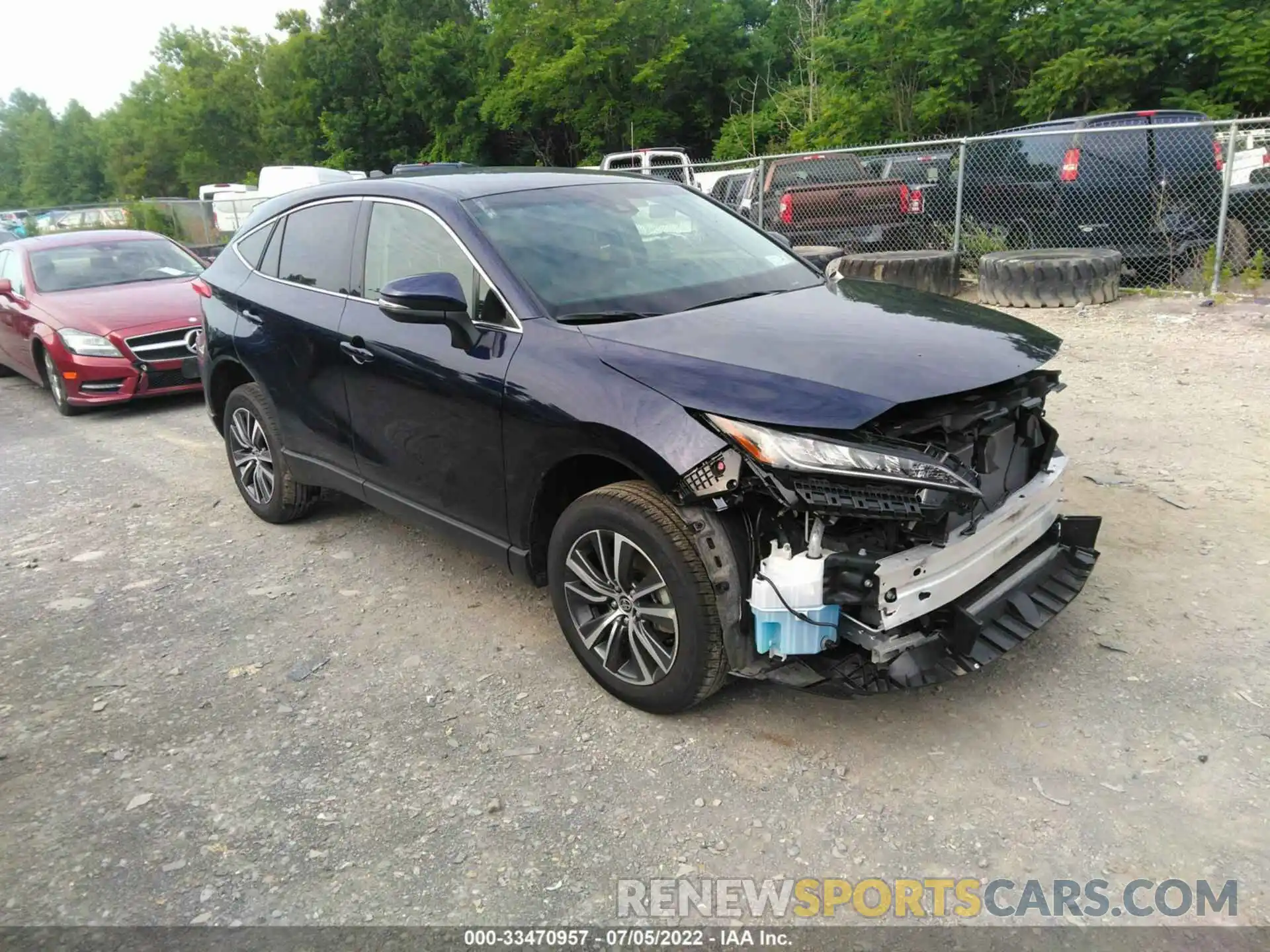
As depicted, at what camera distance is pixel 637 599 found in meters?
3.10

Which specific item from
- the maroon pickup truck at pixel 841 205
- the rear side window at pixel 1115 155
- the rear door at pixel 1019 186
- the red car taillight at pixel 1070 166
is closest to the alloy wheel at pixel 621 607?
the rear side window at pixel 1115 155

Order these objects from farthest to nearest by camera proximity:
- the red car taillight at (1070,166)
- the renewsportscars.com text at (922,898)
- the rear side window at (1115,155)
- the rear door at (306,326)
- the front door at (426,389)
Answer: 1. the red car taillight at (1070,166)
2. the rear side window at (1115,155)
3. the rear door at (306,326)
4. the front door at (426,389)
5. the renewsportscars.com text at (922,898)

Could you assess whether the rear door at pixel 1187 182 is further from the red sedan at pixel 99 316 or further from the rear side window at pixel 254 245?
the red sedan at pixel 99 316

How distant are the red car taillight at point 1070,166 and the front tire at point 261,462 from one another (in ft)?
28.6

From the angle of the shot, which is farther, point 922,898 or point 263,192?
point 263,192

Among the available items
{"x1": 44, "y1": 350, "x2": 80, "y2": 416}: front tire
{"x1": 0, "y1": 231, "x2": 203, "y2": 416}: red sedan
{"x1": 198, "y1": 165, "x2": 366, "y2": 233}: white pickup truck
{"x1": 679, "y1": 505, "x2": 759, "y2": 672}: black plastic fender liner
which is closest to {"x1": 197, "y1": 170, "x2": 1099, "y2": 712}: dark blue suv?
{"x1": 679, "y1": 505, "x2": 759, "y2": 672}: black plastic fender liner

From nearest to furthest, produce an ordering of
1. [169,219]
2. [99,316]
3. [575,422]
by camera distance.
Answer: [575,422]
[99,316]
[169,219]

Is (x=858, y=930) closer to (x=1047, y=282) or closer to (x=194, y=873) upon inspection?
(x=194, y=873)

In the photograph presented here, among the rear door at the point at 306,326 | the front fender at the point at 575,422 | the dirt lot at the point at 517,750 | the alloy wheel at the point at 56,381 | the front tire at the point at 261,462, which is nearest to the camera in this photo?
the dirt lot at the point at 517,750

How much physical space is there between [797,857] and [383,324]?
2665mm

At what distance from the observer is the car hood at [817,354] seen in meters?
2.71

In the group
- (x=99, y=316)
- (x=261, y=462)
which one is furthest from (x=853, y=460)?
(x=99, y=316)

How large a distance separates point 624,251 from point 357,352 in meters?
1.27

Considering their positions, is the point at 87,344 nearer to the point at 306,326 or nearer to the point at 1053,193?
the point at 306,326
